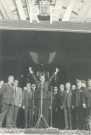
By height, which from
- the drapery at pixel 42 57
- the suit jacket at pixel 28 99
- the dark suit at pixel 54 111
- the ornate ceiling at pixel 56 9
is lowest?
the dark suit at pixel 54 111

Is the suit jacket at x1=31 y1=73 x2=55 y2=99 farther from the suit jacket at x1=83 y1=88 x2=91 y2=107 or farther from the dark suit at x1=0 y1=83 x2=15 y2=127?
the suit jacket at x1=83 y1=88 x2=91 y2=107

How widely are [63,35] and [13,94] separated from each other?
3.21 metres

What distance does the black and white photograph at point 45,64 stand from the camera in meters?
7.03

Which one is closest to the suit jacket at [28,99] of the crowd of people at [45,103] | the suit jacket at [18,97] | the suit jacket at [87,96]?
the crowd of people at [45,103]

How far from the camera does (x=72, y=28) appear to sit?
701cm

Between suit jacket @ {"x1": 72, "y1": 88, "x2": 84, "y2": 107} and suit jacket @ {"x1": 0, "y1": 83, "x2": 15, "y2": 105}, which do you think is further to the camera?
suit jacket @ {"x1": 72, "y1": 88, "x2": 84, "y2": 107}


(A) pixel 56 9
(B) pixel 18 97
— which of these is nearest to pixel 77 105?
(B) pixel 18 97

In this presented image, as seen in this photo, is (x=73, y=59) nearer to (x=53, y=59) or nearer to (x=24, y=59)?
(x=53, y=59)

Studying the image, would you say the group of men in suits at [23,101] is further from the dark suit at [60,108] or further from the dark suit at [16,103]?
the dark suit at [60,108]

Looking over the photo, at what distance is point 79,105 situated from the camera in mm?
8312

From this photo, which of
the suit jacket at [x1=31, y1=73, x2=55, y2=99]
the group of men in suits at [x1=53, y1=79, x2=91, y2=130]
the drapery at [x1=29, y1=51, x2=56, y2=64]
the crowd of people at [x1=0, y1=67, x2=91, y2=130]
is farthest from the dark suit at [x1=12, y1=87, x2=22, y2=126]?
the drapery at [x1=29, y1=51, x2=56, y2=64]

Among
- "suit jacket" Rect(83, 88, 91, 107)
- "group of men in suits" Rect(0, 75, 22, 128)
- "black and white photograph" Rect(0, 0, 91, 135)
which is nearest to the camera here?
"black and white photograph" Rect(0, 0, 91, 135)

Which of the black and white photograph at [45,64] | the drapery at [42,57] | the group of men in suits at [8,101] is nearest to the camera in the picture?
the black and white photograph at [45,64]

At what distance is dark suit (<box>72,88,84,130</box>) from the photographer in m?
8.30
